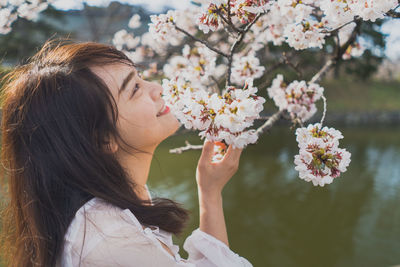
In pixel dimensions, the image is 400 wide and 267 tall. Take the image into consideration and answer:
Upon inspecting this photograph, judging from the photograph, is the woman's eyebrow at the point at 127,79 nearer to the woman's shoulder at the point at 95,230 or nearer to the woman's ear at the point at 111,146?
the woman's ear at the point at 111,146

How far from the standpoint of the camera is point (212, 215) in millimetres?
1137

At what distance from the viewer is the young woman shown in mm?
831

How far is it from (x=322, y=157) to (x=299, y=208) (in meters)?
4.47

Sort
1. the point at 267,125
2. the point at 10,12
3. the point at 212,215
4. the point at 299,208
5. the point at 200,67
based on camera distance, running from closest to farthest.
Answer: the point at 212,215, the point at 267,125, the point at 200,67, the point at 10,12, the point at 299,208

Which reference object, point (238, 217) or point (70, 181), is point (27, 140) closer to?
point (70, 181)

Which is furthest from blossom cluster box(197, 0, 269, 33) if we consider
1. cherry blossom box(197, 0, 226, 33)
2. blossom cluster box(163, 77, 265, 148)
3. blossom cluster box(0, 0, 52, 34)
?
blossom cluster box(0, 0, 52, 34)

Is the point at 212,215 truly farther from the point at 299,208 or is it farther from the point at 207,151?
the point at 299,208

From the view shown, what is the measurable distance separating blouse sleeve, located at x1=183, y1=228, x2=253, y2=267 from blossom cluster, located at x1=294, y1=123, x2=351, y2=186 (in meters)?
0.36

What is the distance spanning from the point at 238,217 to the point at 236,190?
0.99 metres

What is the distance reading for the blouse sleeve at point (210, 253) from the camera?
1063mm

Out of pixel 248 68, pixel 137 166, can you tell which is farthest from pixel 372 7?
pixel 137 166

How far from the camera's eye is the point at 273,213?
4984mm

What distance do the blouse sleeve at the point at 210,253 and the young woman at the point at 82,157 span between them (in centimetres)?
14

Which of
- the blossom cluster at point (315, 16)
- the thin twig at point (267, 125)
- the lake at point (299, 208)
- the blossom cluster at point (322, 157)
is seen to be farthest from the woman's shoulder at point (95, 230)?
the lake at point (299, 208)
